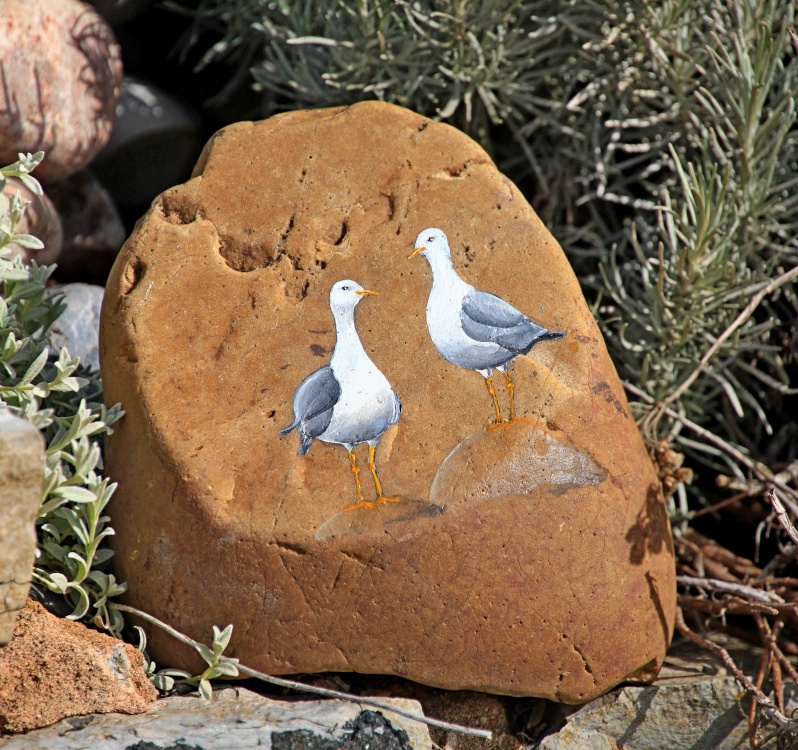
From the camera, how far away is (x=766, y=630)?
7.93 ft

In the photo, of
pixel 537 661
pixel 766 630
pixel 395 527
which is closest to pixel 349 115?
pixel 395 527

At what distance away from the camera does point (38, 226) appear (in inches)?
111

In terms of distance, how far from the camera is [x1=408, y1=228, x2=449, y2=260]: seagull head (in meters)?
2.31

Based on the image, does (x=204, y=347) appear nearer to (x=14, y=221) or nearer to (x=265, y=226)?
(x=265, y=226)

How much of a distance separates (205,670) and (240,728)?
0.65ft

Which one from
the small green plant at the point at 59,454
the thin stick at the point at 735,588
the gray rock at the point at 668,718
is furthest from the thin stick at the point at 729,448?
the small green plant at the point at 59,454

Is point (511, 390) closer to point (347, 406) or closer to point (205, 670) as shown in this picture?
point (347, 406)

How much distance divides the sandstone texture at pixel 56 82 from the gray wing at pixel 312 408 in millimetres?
1431

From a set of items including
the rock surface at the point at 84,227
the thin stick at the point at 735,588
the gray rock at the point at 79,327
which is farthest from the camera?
the rock surface at the point at 84,227

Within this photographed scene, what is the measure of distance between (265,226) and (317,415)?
1.92ft

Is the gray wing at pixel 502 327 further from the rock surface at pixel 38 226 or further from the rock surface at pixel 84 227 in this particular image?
the rock surface at pixel 84 227

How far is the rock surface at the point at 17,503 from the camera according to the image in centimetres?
167

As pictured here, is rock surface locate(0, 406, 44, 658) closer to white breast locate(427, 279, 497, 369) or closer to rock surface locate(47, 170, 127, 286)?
white breast locate(427, 279, 497, 369)

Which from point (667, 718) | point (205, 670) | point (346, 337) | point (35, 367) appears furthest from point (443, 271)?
point (667, 718)
